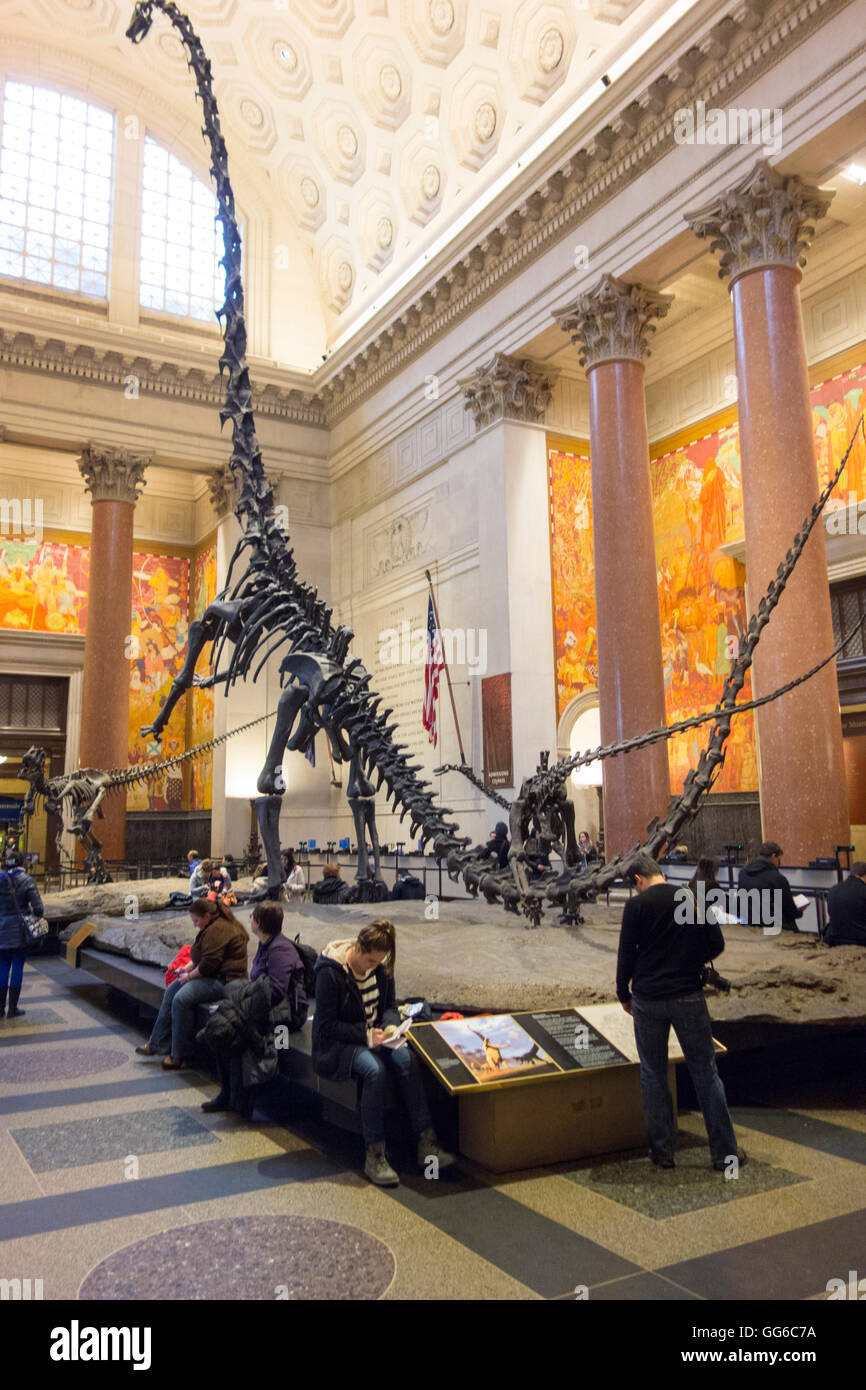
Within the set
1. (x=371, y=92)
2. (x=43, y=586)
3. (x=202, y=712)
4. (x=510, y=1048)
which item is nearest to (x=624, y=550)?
(x=510, y=1048)

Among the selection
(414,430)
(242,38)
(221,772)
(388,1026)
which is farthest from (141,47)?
(388,1026)

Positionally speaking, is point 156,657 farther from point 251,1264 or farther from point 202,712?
point 251,1264

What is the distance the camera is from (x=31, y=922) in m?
7.24

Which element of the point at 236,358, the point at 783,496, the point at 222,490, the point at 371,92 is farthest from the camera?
the point at 222,490

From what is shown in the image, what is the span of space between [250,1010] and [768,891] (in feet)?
10.9

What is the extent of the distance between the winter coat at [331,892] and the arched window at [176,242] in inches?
623

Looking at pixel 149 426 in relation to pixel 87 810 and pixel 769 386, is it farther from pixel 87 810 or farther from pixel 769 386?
pixel 769 386

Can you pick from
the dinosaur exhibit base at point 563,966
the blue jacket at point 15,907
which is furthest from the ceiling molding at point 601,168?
the blue jacket at point 15,907

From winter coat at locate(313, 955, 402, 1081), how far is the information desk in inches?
9.7

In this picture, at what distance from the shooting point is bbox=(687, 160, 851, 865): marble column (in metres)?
9.53
